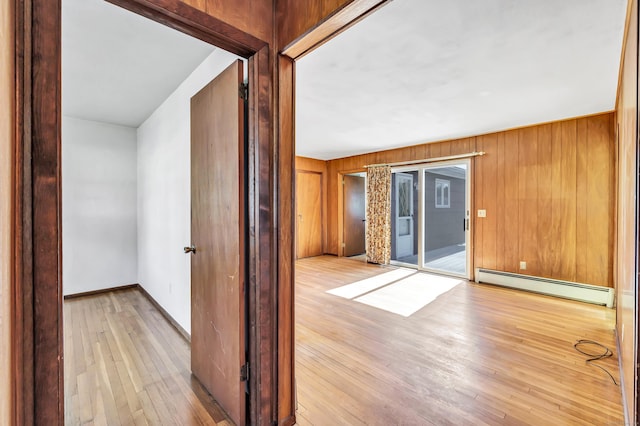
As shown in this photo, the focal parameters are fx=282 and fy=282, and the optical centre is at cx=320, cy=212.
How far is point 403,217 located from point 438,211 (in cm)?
89

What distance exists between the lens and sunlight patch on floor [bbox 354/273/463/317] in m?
3.55

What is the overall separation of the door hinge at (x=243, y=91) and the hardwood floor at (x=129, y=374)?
6.14 feet

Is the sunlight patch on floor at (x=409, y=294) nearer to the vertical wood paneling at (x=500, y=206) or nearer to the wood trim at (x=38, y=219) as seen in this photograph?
the vertical wood paneling at (x=500, y=206)

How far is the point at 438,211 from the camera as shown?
5.55 metres

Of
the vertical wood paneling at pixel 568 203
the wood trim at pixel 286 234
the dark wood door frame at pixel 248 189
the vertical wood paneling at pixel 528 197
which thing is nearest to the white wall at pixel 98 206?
the dark wood door frame at pixel 248 189

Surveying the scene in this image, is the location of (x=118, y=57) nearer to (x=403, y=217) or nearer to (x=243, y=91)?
(x=243, y=91)

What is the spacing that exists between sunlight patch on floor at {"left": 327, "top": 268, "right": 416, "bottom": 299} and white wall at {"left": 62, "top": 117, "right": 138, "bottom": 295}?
316cm

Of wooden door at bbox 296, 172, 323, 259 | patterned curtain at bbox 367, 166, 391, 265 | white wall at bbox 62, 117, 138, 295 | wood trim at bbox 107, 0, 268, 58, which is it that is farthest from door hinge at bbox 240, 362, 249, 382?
wooden door at bbox 296, 172, 323, 259

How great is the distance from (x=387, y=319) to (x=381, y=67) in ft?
8.36

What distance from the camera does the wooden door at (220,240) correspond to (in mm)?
1574

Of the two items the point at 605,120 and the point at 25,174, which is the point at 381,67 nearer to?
the point at 25,174

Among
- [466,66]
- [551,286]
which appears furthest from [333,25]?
[551,286]

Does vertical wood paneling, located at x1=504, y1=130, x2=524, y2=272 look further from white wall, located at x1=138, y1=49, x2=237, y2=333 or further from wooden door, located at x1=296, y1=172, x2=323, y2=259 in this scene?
white wall, located at x1=138, y1=49, x2=237, y2=333

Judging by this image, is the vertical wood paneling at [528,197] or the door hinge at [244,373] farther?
the vertical wood paneling at [528,197]
